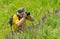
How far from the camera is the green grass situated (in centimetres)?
719

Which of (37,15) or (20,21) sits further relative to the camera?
(37,15)

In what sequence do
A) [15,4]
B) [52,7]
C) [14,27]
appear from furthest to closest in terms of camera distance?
[15,4]
[52,7]
[14,27]

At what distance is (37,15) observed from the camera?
31.1 ft

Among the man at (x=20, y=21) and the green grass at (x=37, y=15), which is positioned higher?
the man at (x=20, y=21)

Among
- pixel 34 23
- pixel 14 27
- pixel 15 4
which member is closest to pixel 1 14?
pixel 15 4

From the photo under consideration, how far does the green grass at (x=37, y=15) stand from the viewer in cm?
719

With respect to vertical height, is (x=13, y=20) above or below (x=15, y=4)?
above

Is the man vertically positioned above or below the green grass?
above

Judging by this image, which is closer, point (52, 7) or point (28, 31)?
point (28, 31)

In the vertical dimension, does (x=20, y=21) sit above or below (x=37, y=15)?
above

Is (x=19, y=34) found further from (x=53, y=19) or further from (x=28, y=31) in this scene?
(x=53, y=19)

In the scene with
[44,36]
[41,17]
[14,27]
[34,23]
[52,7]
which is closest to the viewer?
[44,36]

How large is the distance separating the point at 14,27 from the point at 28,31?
43cm

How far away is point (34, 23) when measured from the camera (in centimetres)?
846
